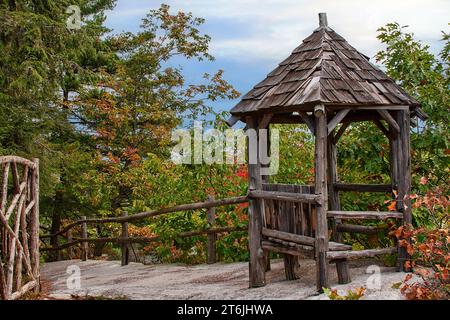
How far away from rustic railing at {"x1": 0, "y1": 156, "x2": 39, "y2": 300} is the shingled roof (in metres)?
3.05

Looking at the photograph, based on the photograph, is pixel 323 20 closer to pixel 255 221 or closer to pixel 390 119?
pixel 390 119

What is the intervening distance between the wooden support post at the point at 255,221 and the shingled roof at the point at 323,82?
508 millimetres

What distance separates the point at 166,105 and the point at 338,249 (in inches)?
494

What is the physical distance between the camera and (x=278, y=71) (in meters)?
8.90

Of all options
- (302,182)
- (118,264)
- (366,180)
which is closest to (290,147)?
(302,182)

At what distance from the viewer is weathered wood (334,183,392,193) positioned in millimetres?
9508

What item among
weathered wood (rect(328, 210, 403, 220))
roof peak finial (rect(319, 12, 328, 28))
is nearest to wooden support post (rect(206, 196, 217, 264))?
weathered wood (rect(328, 210, 403, 220))

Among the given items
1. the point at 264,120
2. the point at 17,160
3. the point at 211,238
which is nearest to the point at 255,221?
the point at 264,120

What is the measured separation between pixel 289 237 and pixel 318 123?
1.57 meters

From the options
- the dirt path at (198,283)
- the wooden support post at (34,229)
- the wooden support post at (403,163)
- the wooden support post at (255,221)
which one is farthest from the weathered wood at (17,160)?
the wooden support post at (403,163)

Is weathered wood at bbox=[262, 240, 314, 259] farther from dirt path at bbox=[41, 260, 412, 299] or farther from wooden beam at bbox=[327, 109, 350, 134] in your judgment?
wooden beam at bbox=[327, 109, 350, 134]

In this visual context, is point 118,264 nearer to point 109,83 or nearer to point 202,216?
point 202,216

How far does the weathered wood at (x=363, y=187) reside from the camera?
9508 millimetres

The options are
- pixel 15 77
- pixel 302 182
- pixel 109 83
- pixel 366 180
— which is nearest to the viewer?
pixel 366 180
